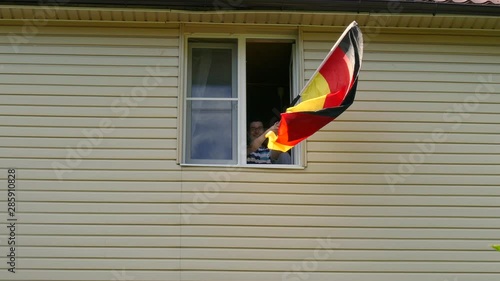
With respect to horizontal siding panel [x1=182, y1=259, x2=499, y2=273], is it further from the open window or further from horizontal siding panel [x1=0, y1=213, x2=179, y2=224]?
the open window

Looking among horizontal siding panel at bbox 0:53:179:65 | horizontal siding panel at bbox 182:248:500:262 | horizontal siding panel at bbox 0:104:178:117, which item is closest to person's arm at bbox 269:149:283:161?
horizontal siding panel at bbox 182:248:500:262

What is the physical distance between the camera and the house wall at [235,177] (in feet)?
18.9

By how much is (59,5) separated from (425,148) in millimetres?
4189

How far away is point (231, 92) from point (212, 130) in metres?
0.49

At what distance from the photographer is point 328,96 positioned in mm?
5496

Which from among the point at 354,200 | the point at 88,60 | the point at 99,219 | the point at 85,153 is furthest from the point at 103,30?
the point at 354,200

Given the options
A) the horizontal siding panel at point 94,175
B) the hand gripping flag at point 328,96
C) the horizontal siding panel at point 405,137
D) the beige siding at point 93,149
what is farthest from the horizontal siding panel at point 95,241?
the horizontal siding panel at point 405,137

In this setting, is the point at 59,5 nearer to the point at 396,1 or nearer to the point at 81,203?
the point at 81,203

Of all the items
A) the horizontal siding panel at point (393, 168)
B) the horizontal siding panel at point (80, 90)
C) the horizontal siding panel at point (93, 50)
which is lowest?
the horizontal siding panel at point (393, 168)

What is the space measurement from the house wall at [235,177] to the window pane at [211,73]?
29 cm

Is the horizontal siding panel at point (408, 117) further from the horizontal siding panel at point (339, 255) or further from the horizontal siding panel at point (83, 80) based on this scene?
the horizontal siding panel at point (83, 80)

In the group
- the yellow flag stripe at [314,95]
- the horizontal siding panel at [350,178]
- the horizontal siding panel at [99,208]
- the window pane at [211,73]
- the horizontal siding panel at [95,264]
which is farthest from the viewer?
the window pane at [211,73]

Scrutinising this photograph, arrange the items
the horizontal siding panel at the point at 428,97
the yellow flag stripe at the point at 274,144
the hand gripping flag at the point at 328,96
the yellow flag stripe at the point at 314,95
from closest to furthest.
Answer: the hand gripping flag at the point at 328,96, the yellow flag stripe at the point at 314,95, the yellow flag stripe at the point at 274,144, the horizontal siding panel at the point at 428,97

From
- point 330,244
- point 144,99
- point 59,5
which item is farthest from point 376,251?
point 59,5
